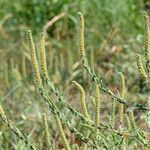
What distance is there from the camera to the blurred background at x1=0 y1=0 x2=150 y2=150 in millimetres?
4156

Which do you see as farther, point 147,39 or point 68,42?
point 68,42

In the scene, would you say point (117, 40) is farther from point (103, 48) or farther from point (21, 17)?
point (21, 17)

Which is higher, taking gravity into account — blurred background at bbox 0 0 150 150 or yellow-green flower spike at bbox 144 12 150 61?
yellow-green flower spike at bbox 144 12 150 61

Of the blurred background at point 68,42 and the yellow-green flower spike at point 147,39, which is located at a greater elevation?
the yellow-green flower spike at point 147,39

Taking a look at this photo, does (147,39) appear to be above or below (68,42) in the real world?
above

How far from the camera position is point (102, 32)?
533 cm

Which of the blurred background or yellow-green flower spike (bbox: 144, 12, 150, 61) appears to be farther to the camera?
the blurred background

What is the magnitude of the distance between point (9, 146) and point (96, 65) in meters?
1.85

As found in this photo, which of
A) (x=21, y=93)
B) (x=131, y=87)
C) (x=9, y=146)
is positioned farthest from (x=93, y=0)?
(x=9, y=146)

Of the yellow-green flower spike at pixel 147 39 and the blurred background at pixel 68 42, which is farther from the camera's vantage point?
the blurred background at pixel 68 42

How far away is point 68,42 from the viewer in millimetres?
5172

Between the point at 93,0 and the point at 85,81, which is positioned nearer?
the point at 85,81

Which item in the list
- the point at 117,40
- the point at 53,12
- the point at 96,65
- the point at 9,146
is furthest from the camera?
the point at 53,12

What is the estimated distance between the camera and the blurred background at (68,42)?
164 inches
